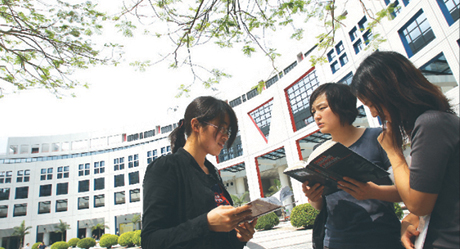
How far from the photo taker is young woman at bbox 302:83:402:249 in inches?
53.2

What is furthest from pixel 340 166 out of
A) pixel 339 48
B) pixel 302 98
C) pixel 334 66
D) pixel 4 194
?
pixel 4 194

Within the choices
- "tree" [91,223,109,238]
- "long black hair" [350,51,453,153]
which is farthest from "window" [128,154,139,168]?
"long black hair" [350,51,453,153]

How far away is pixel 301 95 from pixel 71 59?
2196 cm

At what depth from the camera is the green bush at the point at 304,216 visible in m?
10.5

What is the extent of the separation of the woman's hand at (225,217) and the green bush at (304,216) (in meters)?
10.4

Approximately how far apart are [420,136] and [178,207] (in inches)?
45.1

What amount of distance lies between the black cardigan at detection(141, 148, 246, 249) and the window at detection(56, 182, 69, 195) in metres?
42.4

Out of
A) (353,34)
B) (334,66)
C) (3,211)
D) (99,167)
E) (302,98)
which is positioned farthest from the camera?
(99,167)

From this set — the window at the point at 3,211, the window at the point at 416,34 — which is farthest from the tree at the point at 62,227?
the window at the point at 416,34

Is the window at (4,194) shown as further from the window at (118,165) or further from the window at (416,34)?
the window at (416,34)

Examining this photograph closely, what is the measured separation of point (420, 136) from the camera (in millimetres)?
986

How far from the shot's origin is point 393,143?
4.09 ft

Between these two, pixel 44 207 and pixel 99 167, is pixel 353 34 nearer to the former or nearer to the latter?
pixel 99 167

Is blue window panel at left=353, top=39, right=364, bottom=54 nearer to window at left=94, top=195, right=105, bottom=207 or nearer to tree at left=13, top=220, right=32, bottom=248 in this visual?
window at left=94, top=195, right=105, bottom=207
